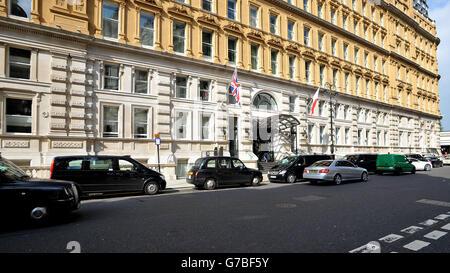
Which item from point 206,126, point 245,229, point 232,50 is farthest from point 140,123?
point 245,229

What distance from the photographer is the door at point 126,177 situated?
11.0 m

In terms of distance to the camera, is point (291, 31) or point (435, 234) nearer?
point (435, 234)

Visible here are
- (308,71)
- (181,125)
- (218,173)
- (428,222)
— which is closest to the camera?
(428,222)

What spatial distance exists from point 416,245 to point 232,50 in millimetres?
20263

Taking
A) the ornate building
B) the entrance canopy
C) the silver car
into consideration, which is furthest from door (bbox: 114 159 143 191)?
the entrance canopy

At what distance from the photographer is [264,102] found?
2389cm

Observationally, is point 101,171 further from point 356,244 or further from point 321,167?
point 321,167

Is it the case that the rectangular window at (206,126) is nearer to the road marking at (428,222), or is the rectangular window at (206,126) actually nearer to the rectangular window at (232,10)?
the rectangular window at (232,10)

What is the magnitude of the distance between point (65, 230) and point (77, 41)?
1373cm

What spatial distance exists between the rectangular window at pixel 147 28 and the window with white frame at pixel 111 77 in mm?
2986

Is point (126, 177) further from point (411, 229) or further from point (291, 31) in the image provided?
point (291, 31)

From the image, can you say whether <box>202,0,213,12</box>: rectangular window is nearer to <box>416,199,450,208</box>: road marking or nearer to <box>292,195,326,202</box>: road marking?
<box>292,195,326,202</box>: road marking

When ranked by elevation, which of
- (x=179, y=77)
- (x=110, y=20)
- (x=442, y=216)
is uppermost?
(x=110, y=20)
